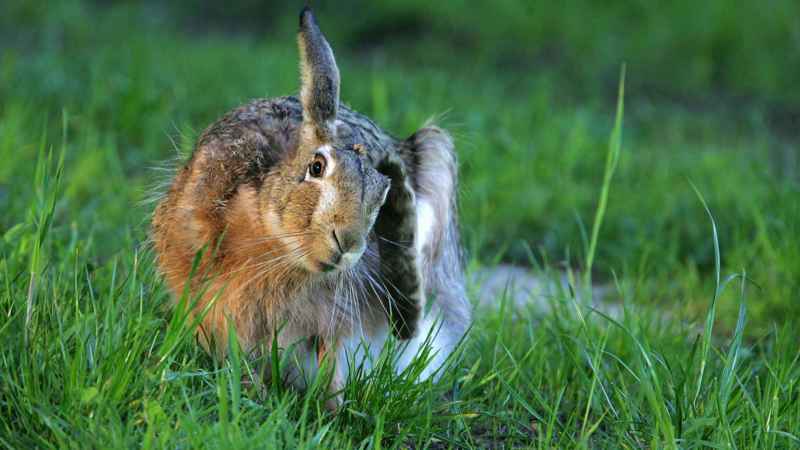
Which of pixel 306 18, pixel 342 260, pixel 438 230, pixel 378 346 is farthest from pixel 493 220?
pixel 342 260

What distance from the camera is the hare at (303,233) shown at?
9.20 ft

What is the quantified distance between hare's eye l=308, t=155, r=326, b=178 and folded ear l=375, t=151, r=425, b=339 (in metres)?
0.23

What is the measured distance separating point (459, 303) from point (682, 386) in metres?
1.07

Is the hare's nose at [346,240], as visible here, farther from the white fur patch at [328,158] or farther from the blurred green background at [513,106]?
the blurred green background at [513,106]

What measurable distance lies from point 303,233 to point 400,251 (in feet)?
1.35

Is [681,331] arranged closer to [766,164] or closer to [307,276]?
[307,276]

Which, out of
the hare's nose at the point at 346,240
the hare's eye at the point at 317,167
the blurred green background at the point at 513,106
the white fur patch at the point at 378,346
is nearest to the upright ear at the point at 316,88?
the hare's eye at the point at 317,167

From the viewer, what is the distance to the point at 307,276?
3082 mm

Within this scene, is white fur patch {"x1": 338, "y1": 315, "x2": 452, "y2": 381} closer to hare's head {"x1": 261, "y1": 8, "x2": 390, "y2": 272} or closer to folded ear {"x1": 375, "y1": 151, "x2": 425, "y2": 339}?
folded ear {"x1": 375, "y1": 151, "x2": 425, "y2": 339}

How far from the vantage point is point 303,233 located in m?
2.80

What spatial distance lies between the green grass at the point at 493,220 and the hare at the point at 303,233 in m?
0.14

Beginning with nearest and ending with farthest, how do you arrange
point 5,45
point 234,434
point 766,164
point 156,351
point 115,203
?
point 234,434
point 156,351
point 115,203
point 766,164
point 5,45

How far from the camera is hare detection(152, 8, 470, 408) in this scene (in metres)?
2.80

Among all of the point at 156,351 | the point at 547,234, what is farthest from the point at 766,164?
the point at 156,351
